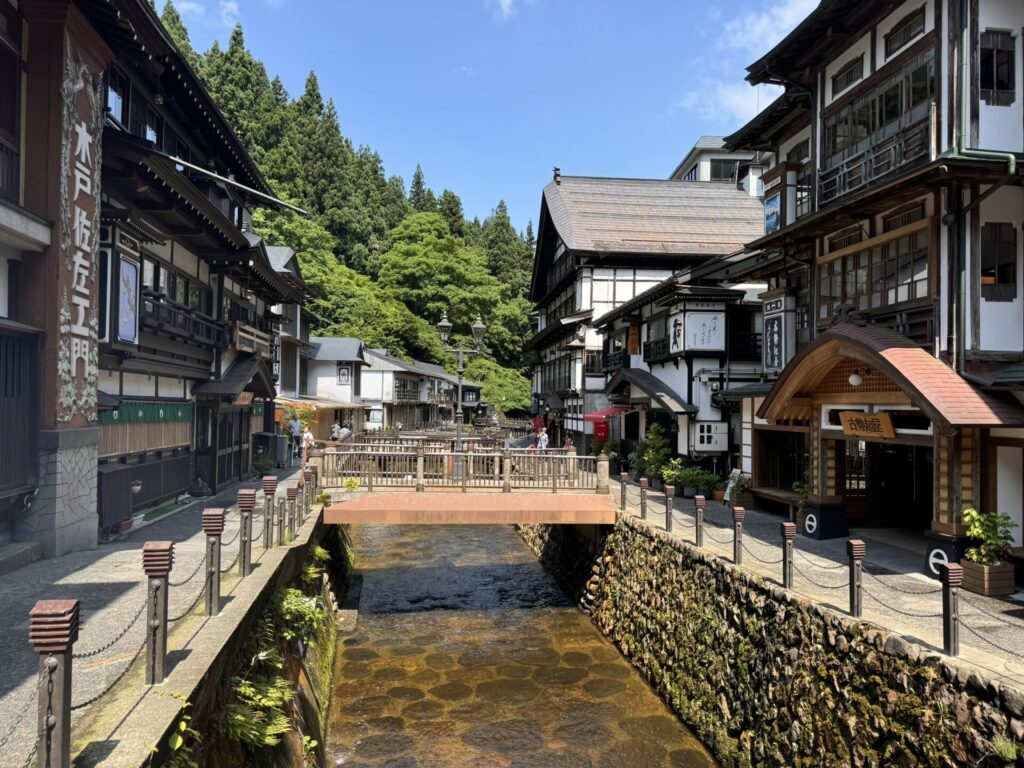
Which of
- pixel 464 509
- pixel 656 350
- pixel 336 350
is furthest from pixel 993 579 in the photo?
pixel 336 350

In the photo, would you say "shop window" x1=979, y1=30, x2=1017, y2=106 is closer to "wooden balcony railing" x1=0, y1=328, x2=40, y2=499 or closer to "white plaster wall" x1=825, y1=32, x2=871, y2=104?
"white plaster wall" x1=825, y1=32, x2=871, y2=104

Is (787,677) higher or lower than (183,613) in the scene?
lower

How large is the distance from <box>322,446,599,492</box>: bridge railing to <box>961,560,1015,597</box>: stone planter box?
9.46 meters

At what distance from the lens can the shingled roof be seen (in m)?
34.8

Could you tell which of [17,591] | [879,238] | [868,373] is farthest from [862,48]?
[17,591]

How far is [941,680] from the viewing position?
22.5ft

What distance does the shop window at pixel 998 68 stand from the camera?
36.5 ft

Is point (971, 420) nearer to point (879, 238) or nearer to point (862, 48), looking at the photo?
point (879, 238)

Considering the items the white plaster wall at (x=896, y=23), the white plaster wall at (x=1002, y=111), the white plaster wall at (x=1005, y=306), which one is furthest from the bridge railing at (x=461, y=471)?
the white plaster wall at (x=896, y=23)

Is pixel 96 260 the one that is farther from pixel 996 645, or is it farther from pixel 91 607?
pixel 996 645

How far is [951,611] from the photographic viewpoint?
7.05m

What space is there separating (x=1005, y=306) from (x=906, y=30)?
20.4ft

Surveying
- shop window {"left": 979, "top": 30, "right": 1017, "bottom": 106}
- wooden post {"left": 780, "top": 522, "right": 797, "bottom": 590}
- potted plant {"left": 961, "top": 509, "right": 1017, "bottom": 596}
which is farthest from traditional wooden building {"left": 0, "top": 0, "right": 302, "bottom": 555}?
potted plant {"left": 961, "top": 509, "right": 1017, "bottom": 596}

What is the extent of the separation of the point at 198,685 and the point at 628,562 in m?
12.0
